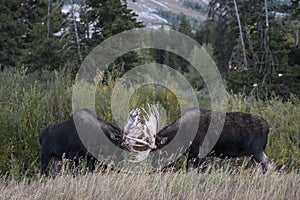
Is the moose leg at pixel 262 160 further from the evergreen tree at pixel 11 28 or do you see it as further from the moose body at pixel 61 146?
the evergreen tree at pixel 11 28

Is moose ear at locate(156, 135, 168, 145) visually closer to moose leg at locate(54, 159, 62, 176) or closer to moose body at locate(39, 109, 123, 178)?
moose body at locate(39, 109, 123, 178)

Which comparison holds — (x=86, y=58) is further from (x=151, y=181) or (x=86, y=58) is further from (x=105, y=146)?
(x=151, y=181)

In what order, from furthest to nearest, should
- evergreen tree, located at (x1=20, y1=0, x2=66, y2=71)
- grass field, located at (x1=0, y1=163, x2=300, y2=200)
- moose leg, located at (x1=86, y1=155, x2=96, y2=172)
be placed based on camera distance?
1. evergreen tree, located at (x1=20, y1=0, x2=66, y2=71)
2. moose leg, located at (x1=86, y1=155, x2=96, y2=172)
3. grass field, located at (x1=0, y1=163, x2=300, y2=200)

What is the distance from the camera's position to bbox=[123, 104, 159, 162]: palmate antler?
810 centimetres

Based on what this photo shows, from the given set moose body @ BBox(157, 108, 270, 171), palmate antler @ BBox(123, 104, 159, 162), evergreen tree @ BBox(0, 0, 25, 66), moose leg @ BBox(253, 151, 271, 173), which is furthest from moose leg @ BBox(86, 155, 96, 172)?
evergreen tree @ BBox(0, 0, 25, 66)

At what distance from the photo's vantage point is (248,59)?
64.5 ft

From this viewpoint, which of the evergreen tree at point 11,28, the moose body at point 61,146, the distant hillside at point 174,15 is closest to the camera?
the moose body at point 61,146

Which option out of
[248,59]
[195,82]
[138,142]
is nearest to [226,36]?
[248,59]

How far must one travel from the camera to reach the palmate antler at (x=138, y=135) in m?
8.10

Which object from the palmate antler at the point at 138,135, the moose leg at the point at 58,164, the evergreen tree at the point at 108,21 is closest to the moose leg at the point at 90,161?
the moose leg at the point at 58,164

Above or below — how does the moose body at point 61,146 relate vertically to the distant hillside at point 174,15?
below

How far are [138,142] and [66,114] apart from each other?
9.66 ft

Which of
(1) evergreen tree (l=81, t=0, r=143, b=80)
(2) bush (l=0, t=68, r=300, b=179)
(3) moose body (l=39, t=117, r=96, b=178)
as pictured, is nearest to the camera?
(3) moose body (l=39, t=117, r=96, b=178)

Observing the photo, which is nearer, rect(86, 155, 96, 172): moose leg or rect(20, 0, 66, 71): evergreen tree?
rect(86, 155, 96, 172): moose leg
